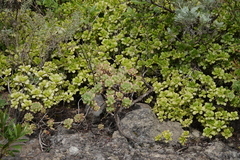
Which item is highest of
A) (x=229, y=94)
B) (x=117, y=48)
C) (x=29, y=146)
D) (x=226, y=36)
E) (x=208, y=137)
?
(x=226, y=36)

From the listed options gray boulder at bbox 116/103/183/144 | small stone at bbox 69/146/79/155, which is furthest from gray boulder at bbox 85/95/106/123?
small stone at bbox 69/146/79/155

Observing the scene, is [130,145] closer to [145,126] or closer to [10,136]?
[145,126]

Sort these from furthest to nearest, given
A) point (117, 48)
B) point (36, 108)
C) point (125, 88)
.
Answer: point (117, 48) < point (125, 88) < point (36, 108)

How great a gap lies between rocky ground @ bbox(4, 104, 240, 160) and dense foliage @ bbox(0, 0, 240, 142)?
0.61 feet

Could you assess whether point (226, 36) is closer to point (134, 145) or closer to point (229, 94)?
point (229, 94)

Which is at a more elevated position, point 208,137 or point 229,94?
point 229,94

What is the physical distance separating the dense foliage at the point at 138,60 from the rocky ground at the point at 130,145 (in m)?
0.18

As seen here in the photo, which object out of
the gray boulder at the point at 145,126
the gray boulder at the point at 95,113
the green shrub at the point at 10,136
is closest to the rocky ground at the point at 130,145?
the gray boulder at the point at 145,126

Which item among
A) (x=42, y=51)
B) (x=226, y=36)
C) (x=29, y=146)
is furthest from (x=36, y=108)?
(x=226, y=36)

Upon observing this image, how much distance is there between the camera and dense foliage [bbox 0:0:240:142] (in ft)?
11.1

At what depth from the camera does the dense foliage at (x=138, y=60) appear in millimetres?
3389

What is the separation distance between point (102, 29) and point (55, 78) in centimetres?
122

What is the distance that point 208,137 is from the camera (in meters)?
3.46

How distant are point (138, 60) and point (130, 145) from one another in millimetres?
1294
